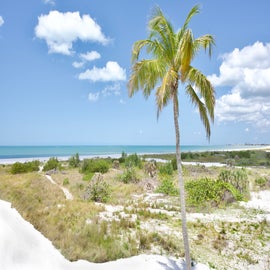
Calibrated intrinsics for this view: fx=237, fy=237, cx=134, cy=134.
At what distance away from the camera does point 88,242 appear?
7.43 m

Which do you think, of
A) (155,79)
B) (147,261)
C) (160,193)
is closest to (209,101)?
(155,79)

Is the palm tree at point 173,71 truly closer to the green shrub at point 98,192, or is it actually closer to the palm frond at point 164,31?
the palm frond at point 164,31

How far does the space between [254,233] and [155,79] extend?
23.5ft

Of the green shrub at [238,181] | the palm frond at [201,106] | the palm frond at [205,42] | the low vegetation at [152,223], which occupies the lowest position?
the low vegetation at [152,223]

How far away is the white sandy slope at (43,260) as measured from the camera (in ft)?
19.3

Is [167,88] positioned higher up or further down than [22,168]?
higher up

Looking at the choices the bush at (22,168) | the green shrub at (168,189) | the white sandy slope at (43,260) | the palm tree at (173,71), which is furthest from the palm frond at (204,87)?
the bush at (22,168)

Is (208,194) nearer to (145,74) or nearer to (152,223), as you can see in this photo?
(152,223)

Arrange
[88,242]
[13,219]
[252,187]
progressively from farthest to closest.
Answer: [252,187] < [13,219] < [88,242]

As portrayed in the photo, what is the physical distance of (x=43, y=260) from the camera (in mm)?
6281

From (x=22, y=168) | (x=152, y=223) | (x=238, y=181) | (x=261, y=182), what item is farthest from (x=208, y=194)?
(x=22, y=168)

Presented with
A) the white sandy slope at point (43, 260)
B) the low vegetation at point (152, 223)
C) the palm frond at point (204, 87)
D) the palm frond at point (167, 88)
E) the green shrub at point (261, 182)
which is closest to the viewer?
the palm frond at point (167, 88)

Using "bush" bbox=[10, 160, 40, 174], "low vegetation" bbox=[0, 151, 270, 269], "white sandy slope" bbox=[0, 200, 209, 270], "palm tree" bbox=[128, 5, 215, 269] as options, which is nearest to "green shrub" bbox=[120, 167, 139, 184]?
"low vegetation" bbox=[0, 151, 270, 269]

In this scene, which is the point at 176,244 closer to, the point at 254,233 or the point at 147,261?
the point at 147,261
